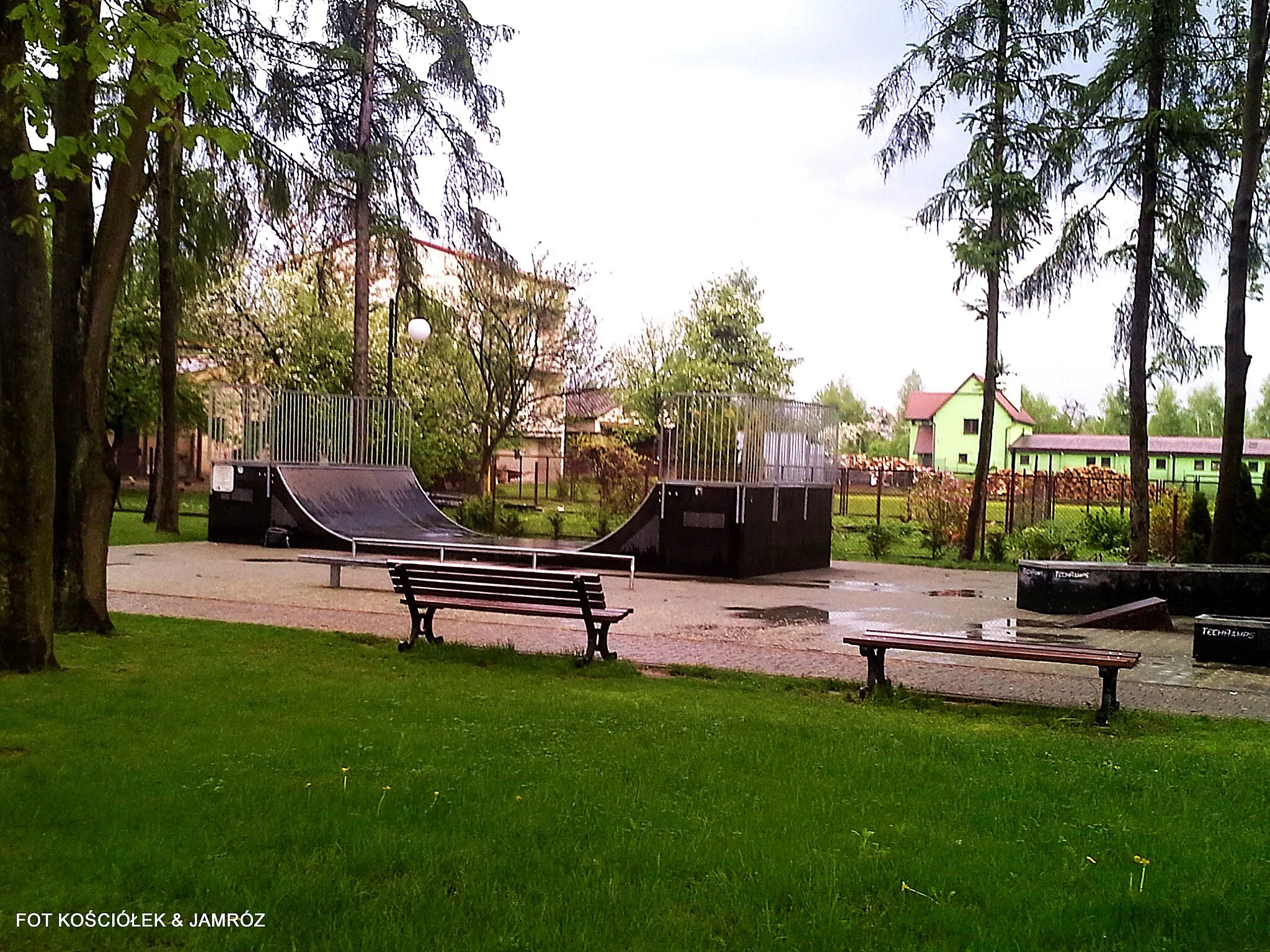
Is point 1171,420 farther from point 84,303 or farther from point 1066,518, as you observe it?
point 84,303

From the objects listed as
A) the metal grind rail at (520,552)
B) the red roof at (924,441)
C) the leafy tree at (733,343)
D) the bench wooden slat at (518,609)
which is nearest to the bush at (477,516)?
the metal grind rail at (520,552)

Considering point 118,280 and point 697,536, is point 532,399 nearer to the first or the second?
point 697,536

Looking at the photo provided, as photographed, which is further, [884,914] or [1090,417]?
[1090,417]

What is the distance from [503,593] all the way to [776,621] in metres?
4.42

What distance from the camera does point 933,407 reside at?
341ft

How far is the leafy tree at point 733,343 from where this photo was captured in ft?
183

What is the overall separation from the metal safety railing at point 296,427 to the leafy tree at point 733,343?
29.7 meters

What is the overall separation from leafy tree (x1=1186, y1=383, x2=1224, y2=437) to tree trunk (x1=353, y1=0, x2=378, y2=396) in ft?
338

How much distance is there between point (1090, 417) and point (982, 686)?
4647 inches

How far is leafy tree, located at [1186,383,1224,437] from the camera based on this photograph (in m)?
116

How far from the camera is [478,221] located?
28.4m

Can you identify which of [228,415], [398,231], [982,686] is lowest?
[982,686]

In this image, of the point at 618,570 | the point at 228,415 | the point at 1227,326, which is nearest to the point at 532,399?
the point at 228,415

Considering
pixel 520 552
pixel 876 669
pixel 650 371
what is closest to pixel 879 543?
pixel 520 552
